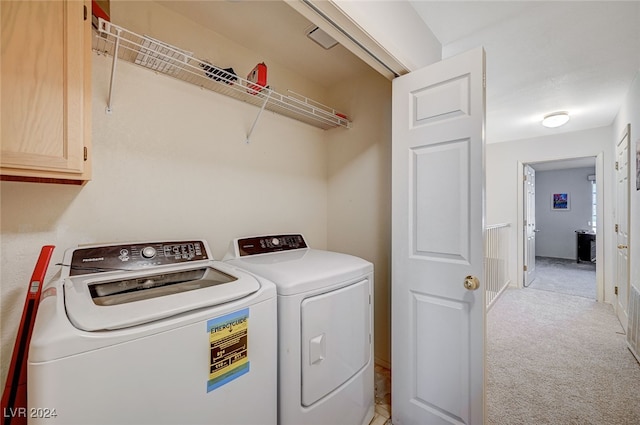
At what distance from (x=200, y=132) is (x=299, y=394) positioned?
1531 mm

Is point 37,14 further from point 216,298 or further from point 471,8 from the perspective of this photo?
point 471,8

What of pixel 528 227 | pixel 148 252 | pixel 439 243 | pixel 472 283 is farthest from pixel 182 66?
pixel 528 227

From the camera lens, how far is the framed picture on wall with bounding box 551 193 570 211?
6.64 m

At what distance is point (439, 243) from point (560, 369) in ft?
5.89

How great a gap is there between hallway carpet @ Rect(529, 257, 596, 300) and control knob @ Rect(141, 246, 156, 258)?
5.35m

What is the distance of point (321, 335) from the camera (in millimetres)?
1198

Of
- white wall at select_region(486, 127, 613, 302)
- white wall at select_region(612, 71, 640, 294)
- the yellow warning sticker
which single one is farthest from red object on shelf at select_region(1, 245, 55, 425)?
Result: white wall at select_region(486, 127, 613, 302)

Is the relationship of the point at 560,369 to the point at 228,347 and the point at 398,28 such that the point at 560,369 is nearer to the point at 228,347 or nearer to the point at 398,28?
the point at 228,347

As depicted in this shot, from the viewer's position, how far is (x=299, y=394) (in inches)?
44.2

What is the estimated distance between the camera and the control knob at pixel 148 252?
123 cm

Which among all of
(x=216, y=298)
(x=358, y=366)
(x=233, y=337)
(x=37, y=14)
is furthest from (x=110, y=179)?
(x=358, y=366)

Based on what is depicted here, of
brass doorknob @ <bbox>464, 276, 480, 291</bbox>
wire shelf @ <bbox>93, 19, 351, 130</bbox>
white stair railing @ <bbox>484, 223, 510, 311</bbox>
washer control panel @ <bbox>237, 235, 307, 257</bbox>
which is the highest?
wire shelf @ <bbox>93, 19, 351, 130</bbox>

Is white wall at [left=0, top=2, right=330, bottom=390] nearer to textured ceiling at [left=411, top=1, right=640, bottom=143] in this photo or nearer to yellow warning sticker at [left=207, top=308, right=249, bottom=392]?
yellow warning sticker at [left=207, top=308, right=249, bottom=392]

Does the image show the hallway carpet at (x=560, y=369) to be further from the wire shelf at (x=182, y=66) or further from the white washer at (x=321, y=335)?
the wire shelf at (x=182, y=66)
